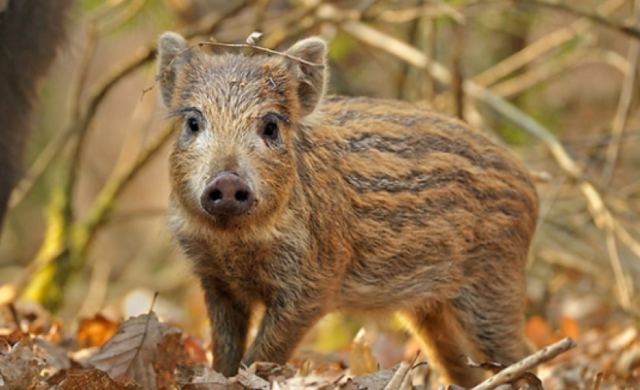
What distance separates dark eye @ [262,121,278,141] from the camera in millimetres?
4141

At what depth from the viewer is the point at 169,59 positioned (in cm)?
449

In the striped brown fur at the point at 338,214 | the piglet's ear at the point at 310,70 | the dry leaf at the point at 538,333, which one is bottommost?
the dry leaf at the point at 538,333

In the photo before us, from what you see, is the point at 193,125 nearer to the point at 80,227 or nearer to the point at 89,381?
the point at 89,381

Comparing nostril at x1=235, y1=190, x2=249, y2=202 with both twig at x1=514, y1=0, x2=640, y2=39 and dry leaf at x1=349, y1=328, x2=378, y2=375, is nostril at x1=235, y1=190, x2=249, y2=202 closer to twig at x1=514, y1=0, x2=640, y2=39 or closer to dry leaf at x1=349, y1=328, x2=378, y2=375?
dry leaf at x1=349, y1=328, x2=378, y2=375

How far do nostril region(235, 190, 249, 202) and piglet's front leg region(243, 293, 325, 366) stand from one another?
1.91ft

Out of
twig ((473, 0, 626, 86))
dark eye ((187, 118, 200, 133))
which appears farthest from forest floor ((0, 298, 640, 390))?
twig ((473, 0, 626, 86))

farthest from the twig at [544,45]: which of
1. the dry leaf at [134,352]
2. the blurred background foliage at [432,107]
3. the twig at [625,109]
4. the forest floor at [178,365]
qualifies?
the dry leaf at [134,352]

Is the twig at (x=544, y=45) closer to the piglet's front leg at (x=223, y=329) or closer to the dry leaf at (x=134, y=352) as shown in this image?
the piglet's front leg at (x=223, y=329)

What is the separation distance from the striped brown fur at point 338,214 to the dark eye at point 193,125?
2 cm

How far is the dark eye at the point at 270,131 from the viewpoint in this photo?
13.6ft

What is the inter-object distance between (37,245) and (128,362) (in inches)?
309

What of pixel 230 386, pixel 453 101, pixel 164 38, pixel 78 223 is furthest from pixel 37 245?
pixel 230 386

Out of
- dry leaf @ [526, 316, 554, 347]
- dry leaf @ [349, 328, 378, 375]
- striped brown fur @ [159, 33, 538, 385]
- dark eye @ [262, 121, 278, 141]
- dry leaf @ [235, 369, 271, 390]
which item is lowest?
dry leaf @ [526, 316, 554, 347]

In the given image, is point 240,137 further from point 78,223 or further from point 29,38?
point 78,223
